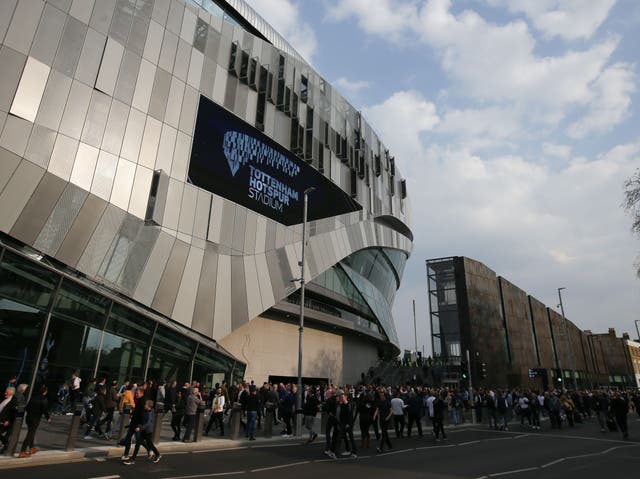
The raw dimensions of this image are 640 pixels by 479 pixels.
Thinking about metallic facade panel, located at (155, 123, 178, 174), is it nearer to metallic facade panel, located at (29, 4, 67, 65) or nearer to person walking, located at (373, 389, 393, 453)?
metallic facade panel, located at (29, 4, 67, 65)

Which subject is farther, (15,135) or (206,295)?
(206,295)

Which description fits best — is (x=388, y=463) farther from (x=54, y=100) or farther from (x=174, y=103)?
(x=174, y=103)

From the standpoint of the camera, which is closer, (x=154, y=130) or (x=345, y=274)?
(x=154, y=130)

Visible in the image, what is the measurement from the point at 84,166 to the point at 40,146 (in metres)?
1.89

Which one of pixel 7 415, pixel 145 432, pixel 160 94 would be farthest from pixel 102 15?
pixel 145 432

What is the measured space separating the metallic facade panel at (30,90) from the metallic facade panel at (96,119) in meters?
2.05

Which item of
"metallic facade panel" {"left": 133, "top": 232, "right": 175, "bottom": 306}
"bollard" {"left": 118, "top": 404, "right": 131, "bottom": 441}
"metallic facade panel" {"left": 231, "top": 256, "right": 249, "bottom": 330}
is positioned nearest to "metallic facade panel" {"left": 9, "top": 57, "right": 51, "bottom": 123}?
"metallic facade panel" {"left": 133, "top": 232, "right": 175, "bottom": 306}

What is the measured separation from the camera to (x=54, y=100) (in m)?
18.7

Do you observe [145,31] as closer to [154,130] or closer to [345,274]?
[154,130]

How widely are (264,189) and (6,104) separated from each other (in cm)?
1482

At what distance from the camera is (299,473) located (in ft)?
31.2

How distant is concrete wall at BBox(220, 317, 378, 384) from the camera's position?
89.5 feet

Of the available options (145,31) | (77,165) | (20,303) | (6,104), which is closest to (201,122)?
(145,31)

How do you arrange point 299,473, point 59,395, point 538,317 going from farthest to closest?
1. point 538,317
2. point 59,395
3. point 299,473
